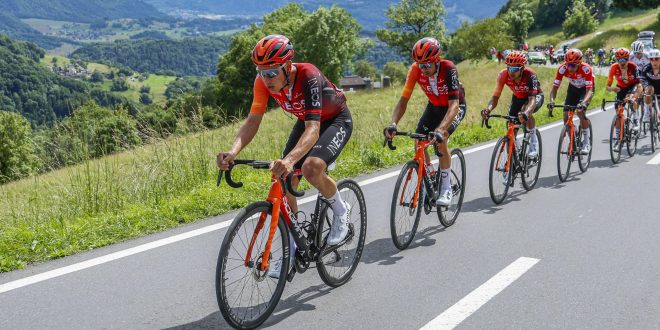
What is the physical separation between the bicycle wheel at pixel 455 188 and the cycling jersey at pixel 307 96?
230 centimetres

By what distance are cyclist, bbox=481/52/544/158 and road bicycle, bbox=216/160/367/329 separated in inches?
152

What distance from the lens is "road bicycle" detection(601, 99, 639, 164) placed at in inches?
412

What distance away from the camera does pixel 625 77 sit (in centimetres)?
1152

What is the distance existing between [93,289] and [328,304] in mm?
1894

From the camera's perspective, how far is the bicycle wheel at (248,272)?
372 cm

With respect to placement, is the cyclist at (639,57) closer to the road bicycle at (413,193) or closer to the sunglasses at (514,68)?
the sunglasses at (514,68)

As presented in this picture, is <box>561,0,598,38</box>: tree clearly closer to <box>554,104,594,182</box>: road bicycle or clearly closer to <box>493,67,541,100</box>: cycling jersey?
<box>554,104,594,182</box>: road bicycle

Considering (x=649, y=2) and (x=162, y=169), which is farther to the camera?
(x=649, y=2)

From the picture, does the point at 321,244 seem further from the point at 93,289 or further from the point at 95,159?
the point at 95,159

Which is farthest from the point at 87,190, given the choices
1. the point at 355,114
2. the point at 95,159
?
the point at 355,114

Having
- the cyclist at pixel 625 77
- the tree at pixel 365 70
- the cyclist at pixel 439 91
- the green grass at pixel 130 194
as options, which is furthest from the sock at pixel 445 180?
the tree at pixel 365 70

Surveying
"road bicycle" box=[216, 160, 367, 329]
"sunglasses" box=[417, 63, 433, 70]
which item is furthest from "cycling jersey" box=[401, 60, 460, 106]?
"road bicycle" box=[216, 160, 367, 329]

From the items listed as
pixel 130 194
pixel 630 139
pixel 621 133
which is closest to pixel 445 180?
pixel 130 194

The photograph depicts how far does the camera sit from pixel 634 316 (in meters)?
4.11
